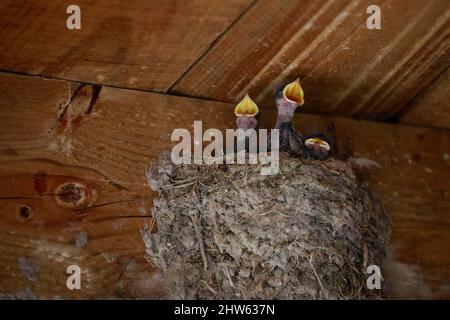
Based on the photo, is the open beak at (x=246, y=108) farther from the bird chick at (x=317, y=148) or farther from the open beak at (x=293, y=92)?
the bird chick at (x=317, y=148)

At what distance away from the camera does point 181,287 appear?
2721 millimetres

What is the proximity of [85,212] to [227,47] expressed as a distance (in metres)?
0.70

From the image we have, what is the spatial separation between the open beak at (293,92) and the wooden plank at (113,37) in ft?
1.13

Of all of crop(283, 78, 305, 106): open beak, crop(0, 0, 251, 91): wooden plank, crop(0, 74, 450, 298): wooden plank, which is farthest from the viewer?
crop(283, 78, 305, 106): open beak

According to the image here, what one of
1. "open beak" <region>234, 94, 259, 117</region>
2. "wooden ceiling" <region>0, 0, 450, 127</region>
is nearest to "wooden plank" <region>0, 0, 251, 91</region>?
"wooden ceiling" <region>0, 0, 450, 127</region>

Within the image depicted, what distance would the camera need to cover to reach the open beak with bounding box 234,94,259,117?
9.71ft

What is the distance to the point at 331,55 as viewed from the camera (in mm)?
2883

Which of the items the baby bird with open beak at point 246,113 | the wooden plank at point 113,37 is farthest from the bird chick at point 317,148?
the wooden plank at point 113,37

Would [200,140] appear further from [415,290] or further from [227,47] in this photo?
[415,290]

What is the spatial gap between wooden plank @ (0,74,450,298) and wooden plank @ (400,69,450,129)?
30cm

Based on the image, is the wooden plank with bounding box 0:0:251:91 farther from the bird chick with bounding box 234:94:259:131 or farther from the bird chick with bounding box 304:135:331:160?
the bird chick with bounding box 304:135:331:160

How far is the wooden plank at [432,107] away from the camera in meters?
3.10

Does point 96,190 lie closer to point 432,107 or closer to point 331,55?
point 331,55

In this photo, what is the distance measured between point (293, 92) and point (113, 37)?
2.14 feet
